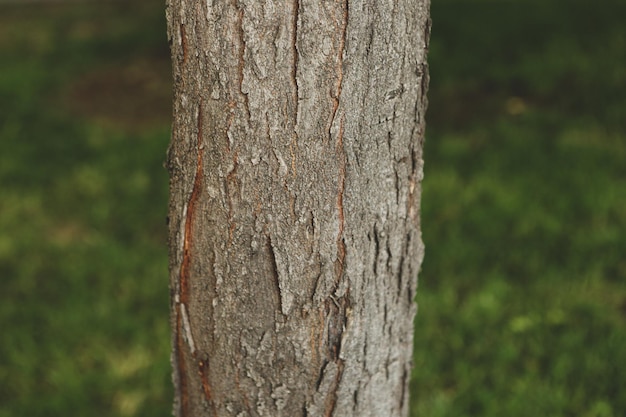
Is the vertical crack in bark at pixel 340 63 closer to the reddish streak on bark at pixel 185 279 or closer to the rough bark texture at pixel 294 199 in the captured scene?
the rough bark texture at pixel 294 199

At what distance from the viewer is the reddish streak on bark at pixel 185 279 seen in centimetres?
154

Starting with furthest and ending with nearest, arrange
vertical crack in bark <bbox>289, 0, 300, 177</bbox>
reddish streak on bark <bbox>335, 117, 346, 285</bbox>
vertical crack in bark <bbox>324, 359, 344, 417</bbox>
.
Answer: vertical crack in bark <bbox>324, 359, 344, 417</bbox> < reddish streak on bark <bbox>335, 117, 346, 285</bbox> < vertical crack in bark <bbox>289, 0, 300, 177</bbox>

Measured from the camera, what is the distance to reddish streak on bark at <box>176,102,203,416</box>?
5.04 feet

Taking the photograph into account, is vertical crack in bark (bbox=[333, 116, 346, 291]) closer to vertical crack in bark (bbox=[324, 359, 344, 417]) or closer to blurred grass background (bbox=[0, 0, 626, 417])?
vertical crack in bark (bbox=[324, 359, 344, 417])
